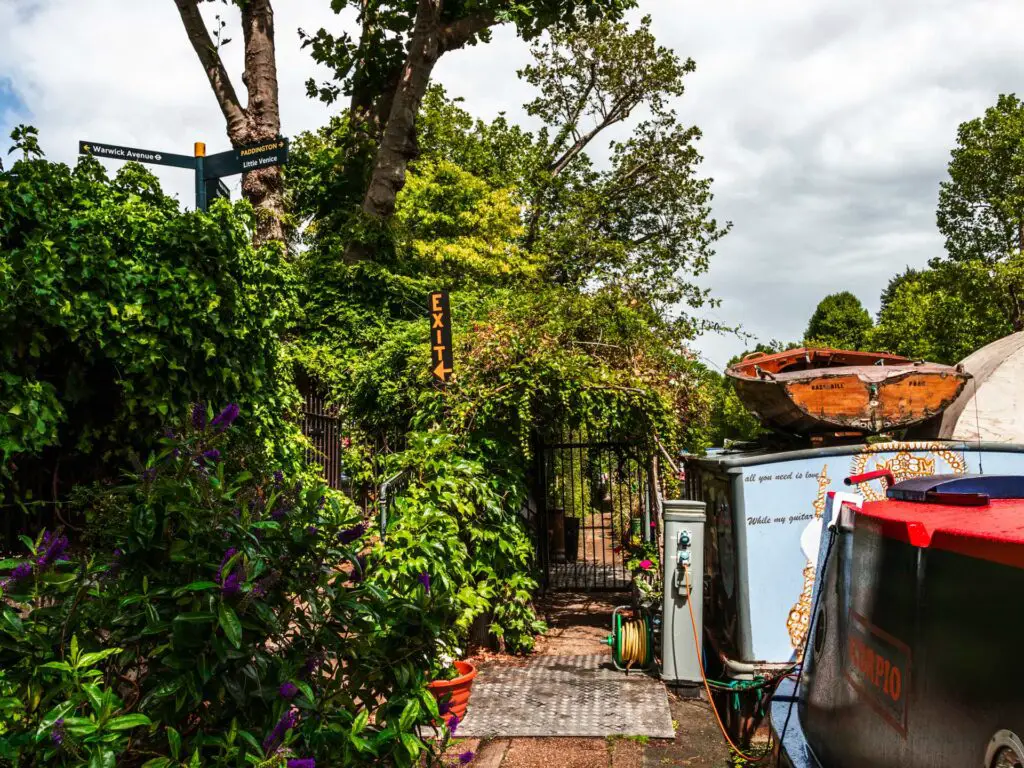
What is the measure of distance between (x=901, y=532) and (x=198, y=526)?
212cm

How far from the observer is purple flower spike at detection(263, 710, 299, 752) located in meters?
2.30

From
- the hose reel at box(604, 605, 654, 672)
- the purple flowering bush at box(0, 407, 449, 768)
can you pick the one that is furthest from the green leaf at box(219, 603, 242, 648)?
the hose reel at box(604, 605, 654, 672)

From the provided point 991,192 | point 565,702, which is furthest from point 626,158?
point 565,702

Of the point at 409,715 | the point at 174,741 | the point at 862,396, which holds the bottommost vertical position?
the point at 409,715

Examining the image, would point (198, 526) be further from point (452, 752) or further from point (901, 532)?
point (452, 752)

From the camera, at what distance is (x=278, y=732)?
2.32m

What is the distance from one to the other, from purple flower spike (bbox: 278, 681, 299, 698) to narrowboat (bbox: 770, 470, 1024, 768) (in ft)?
5.79

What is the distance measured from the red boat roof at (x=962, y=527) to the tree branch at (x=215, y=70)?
474 inches

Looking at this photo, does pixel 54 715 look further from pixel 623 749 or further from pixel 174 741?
pixel 623 749

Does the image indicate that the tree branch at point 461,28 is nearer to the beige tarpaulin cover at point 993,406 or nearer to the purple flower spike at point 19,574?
the beige tarpaulin cover at point 993,406

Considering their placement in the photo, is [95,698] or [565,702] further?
[565,702]

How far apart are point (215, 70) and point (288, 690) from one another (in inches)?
495

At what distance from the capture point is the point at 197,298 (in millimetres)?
5863

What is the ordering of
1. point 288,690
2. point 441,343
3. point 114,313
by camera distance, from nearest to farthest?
point 288,690 → point 114,313 → point 441,343
